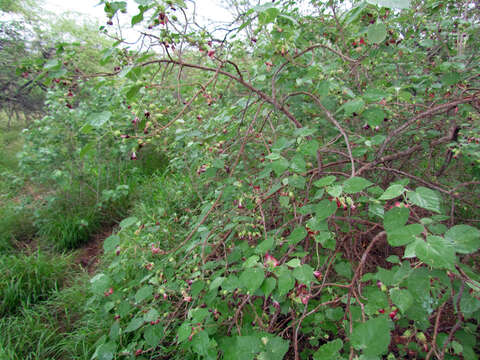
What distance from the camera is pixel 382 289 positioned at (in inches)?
32.6

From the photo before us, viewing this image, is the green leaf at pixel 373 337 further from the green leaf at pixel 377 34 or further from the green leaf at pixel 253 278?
the green leaf at pixel 377 34

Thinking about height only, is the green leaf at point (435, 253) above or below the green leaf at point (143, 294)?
above

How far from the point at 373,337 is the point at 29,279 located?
270cm

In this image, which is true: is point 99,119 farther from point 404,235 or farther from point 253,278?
point 404,235

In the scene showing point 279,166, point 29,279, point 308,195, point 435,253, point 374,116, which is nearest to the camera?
point 435,253

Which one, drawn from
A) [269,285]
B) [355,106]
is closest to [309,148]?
[355,106]

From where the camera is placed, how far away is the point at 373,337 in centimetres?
66

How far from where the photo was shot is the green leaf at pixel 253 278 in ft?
2.48

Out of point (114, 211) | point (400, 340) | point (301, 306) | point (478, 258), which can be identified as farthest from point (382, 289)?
point (114, 211)

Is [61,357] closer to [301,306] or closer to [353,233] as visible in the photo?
[301,306]

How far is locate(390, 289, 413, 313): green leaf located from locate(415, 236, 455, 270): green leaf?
194mm

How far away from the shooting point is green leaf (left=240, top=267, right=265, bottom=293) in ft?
2.48

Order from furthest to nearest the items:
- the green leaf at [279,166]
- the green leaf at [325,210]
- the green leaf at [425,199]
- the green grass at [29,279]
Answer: the green grass at [29,279] → the green leaf at [279,166] → the green leaf at [325,210] → the green leaf at [425,199]

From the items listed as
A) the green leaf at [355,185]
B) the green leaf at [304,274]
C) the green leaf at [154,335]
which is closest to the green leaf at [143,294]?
the green leaf at [154,335]
